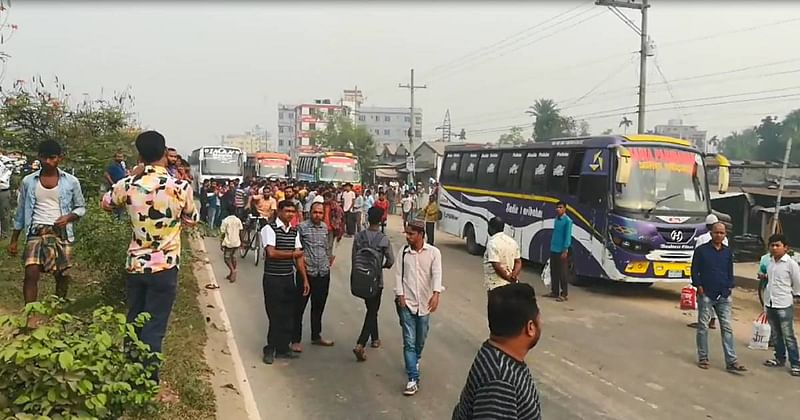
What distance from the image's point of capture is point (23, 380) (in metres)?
3.36

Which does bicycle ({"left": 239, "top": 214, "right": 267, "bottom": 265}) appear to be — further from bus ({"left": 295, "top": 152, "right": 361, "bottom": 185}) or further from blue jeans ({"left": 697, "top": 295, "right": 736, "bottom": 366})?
bus ({"left": 295, "top": 152, "right": 361, "bottom": 185})

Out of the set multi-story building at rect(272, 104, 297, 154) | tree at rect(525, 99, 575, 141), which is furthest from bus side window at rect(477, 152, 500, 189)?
multi-story building at rect(272, 104, 297, 154)

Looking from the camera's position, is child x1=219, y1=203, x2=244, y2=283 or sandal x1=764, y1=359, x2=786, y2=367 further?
child x1=219, y1=203, x2=244, y2=283

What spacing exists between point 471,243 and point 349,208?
4.79 metres

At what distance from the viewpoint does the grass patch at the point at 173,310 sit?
5.80 metres

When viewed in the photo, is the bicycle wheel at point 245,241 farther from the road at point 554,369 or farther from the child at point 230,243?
the road at point 554,369

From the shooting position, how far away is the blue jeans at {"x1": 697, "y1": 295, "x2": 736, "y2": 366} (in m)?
7.88

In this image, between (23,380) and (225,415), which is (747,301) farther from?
(23,380)

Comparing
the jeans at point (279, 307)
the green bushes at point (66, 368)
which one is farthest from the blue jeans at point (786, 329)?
the green bushes at point (66, 368)

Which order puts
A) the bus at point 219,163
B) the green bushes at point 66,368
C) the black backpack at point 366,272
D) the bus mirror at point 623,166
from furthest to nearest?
the bus at point 219,163 < the bus mirror at point 623,166 < the black backpack at point 366,272 < the green bushes at point 66,368

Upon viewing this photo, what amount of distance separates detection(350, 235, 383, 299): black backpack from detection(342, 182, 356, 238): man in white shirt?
14.7 metres

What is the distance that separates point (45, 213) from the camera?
21.4 ft

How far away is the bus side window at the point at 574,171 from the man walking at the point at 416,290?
7.96 metres

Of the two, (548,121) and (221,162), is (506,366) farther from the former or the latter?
(548,121)
